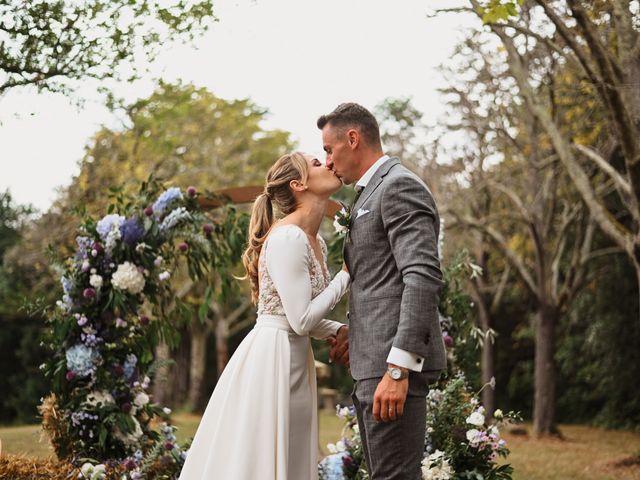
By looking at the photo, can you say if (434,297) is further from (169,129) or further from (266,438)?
(169,129)

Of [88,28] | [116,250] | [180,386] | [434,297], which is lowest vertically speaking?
[180,386]

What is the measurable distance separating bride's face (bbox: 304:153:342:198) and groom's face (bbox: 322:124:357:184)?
0.91 ft

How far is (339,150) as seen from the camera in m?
3.55

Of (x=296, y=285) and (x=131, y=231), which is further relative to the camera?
(x=131, y=231)

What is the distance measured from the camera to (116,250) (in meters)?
6.38

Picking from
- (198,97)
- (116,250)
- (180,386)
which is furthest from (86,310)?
(180,386)

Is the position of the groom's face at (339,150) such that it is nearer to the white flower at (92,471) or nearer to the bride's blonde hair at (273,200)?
the bride's blonde hair at (273,200)

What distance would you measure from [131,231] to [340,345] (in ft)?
9.87

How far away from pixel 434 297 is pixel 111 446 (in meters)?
3.87

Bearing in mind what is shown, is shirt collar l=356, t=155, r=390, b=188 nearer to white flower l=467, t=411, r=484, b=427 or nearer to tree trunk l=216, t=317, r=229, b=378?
white flower l=467, t=411, r=484, b=427

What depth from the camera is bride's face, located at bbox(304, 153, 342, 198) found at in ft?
12.8

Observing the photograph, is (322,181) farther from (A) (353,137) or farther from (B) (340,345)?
(B) (340,345)

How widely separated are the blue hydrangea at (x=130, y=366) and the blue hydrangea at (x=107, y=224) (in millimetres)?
984

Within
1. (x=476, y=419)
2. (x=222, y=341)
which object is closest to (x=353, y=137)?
(x=476, y=419)
